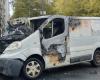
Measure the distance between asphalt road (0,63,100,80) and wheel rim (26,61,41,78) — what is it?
250 millimetres

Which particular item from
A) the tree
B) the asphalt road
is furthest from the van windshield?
the tree

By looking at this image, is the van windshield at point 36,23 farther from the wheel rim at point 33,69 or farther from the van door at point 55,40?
the wheel rim at point 33,69

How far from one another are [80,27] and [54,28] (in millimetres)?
1160

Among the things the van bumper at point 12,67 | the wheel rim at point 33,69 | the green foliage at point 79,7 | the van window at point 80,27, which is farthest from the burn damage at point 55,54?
the green foliage at point 79,7

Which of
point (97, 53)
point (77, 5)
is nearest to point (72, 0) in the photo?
point (77, 5)

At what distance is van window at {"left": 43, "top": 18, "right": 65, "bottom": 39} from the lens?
947cm

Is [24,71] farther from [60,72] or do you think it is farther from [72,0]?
[72,0]

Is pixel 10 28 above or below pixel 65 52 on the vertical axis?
above

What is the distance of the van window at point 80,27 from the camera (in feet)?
33.3

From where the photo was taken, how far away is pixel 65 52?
9.91 m

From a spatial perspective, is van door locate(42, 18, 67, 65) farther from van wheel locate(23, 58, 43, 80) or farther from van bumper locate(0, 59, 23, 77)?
van bumper locate(0, 59, 23, 77)

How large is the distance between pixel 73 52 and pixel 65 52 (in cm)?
39

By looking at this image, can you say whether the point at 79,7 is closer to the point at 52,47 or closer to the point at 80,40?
the point at 80,40

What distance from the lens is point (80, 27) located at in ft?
34.3
